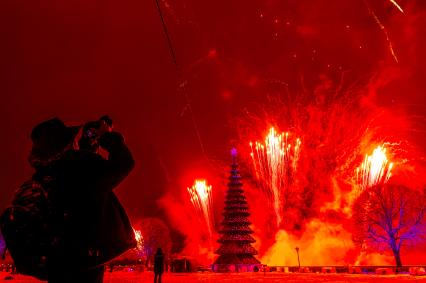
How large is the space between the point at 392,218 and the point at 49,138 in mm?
37138

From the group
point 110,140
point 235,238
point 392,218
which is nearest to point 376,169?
point 392,218

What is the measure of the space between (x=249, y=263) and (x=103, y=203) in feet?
139

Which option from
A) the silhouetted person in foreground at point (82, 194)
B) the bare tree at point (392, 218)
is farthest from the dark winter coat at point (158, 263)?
the bare tree at point (392, 218)

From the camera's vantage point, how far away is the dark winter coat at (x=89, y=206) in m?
2.52

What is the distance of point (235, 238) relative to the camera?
45094mm

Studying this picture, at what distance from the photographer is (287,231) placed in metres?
52.7

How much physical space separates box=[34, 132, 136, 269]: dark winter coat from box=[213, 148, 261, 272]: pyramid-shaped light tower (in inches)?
1631

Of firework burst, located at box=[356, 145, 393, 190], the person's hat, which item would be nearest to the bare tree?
firework burst, located at box=[356, 145, 393, 190]

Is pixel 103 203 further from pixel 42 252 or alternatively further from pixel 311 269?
pixel 311 269

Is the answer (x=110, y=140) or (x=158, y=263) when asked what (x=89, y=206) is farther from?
(x=158, y=263)

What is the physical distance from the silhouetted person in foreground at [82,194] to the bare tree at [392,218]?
3639cm

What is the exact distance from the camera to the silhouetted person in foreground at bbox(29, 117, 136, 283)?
2523mm

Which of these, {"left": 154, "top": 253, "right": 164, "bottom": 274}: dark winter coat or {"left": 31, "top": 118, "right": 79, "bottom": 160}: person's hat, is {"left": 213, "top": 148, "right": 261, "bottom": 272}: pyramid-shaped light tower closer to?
{"left": 154, "top": 253, "right": 164, "bottom": 274}: dark winter coat

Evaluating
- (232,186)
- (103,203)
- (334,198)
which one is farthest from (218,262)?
(103,203)
